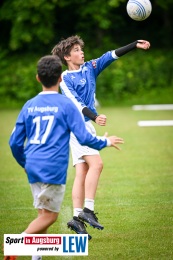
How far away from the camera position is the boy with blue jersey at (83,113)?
7.15 meters

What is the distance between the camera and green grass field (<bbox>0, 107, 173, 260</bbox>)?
6.60m

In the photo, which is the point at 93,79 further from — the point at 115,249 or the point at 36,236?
the point at 36,236

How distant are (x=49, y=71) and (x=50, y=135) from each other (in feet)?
1.73

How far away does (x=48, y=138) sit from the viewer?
221 inches

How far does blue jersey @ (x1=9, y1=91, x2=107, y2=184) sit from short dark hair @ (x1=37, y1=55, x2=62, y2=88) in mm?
118

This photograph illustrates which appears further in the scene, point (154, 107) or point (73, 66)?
point (154, 107)

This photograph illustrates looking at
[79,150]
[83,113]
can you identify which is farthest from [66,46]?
[79,150]

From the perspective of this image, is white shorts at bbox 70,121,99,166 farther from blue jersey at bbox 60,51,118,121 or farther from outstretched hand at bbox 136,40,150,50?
outstretched hand at bbox 136,40,150,50

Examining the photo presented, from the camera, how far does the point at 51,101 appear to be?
565 cm

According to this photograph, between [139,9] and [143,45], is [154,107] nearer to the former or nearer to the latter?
[139,9]

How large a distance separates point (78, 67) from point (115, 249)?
2173 mm

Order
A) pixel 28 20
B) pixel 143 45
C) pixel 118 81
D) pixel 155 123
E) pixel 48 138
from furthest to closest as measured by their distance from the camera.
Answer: pixel 28 20
pixel 118 81
pixel 155 123
pixel 143 45
pixel 48 138

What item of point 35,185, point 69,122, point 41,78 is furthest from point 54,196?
point 41,78

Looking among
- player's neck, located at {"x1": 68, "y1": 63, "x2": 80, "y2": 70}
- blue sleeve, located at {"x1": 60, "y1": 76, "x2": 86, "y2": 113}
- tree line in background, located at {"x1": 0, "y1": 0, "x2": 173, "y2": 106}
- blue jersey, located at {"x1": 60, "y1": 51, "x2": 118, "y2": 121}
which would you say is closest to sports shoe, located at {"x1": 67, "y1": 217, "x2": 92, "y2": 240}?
blue jersey, located at {"x1": 60, "y1": 51, "x2": 118, "y2": 121}
